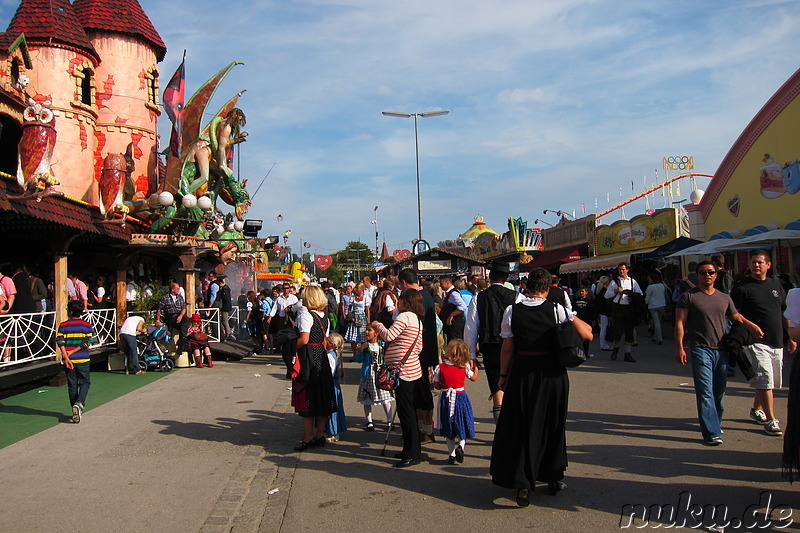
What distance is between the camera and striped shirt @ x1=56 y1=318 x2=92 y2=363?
8.17 metres

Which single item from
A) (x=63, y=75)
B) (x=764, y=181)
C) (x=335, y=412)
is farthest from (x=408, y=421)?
(x=764, y=181)

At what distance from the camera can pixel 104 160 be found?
53.0 ft

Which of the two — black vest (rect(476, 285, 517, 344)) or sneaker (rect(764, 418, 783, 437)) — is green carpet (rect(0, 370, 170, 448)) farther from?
sneaker (rect(764, 418, 783, 437))

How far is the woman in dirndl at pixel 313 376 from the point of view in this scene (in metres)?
6.73

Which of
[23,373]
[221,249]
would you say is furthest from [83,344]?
[221,249]

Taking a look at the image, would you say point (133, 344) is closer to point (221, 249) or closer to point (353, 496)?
point (221, 249)

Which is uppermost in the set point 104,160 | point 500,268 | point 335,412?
point 104,160

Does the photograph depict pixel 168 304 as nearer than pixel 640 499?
No

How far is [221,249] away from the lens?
20328mm

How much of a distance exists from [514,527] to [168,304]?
12244 millimetres

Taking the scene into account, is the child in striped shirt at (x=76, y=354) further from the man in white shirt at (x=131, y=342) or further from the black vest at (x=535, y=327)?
the black vest at (x=535, y=327)

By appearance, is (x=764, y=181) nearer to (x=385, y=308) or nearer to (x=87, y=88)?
(x=385, y=308)

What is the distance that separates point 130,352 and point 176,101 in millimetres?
8355

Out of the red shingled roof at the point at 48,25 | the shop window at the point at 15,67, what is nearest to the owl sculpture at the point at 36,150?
the shop window at the point at 15,67
